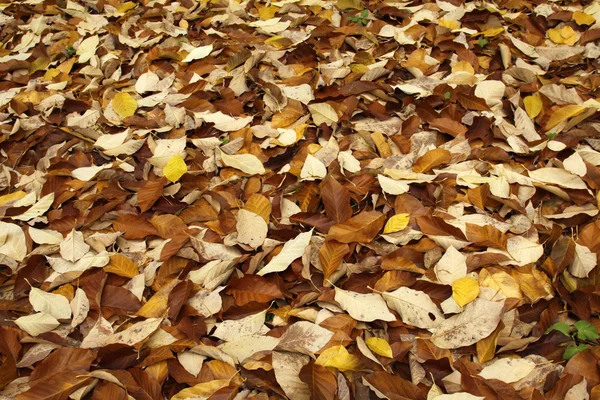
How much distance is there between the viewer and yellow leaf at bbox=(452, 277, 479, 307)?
1239mm

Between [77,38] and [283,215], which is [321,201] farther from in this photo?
[77,38]

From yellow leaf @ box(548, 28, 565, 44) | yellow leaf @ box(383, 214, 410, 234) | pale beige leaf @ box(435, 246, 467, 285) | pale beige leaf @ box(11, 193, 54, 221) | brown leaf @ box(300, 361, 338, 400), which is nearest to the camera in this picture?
brown leaf @ box(300, 361, 338, 400)

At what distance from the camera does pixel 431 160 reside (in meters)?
1.61

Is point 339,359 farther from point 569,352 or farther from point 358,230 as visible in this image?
point 569,352

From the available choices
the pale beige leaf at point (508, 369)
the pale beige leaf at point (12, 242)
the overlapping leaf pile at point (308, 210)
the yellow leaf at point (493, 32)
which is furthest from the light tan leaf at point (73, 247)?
the yellow leaf at point (493, 32)

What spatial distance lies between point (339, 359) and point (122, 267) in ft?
2.08

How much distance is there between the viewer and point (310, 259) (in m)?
1.37

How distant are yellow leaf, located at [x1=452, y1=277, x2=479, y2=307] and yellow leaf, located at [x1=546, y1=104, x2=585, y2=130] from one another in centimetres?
78

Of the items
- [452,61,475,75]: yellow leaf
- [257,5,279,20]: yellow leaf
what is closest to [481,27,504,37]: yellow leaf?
[452,61,475,75]: yellow leaf

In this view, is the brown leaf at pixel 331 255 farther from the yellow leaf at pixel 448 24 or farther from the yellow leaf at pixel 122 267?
the yellow leaf at pixel 448 24

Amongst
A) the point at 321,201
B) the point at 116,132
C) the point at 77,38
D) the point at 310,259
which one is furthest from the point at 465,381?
the point at 77,38

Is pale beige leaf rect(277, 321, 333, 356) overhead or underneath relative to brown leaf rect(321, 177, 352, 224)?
underneath

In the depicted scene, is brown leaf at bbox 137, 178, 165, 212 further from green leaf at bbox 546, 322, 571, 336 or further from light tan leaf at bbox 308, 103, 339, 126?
green leaf at bbox 546, 322, 571, 336

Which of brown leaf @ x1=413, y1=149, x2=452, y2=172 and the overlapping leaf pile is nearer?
the overlapping leaf pile
